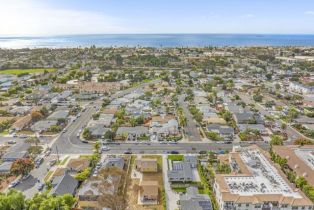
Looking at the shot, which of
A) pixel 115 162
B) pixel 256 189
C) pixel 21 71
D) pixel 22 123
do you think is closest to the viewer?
pixel 256 189

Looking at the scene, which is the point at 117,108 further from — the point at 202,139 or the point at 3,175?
the point at 3,175

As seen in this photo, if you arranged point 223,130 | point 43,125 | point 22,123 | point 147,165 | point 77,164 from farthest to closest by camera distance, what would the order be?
point 22,123
point 43,125
point 223,130
point 77,164
point 147,165

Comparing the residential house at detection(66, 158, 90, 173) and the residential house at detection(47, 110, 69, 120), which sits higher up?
the residential house at detection(47, 110, 69, 120)

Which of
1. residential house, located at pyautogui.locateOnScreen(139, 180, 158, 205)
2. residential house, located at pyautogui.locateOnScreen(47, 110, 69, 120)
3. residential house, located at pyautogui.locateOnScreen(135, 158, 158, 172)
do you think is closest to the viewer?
residential house, located at pyautogui.locateOnScreen(139, 180, 158, 205)

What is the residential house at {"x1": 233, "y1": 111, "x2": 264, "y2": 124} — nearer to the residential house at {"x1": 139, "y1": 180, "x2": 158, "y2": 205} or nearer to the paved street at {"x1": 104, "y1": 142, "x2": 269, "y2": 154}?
the paved street at {"x1": 104, "y1": 142, "x2": 269, "y2": 154}

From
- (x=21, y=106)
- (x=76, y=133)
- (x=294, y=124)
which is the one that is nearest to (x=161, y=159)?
(x=76, y=133)

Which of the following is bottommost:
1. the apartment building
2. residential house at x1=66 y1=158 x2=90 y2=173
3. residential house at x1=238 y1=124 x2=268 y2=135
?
residential house at x1=238 y1=124 x2=268 y2=135

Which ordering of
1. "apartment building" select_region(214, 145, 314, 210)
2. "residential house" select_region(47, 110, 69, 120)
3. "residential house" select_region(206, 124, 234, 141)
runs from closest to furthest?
"apartment building" select_region(214, 145, 314, 210)
"residential house" select_region(206, 124, 234, 141)
"residential house" select_region(47, 110, 69, 120)

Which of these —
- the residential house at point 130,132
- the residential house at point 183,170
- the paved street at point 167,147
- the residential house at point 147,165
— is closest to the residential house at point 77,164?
the paved street at point 167,147

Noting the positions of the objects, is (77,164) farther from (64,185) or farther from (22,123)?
(22,123)

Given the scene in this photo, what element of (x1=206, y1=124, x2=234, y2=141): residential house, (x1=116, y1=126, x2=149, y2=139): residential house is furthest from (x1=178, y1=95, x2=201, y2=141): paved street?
(x1=116, y1=126, x2=149, y2=139): residential house

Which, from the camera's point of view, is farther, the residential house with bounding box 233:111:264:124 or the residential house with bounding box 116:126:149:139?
the residential house with bounding box 233:111:264:124

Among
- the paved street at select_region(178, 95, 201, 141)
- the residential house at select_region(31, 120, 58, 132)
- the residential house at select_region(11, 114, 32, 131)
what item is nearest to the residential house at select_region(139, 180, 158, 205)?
the paved street at select_region(178, 95, 201, 141)

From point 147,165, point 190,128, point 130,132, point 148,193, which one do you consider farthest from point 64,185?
point 190,128
